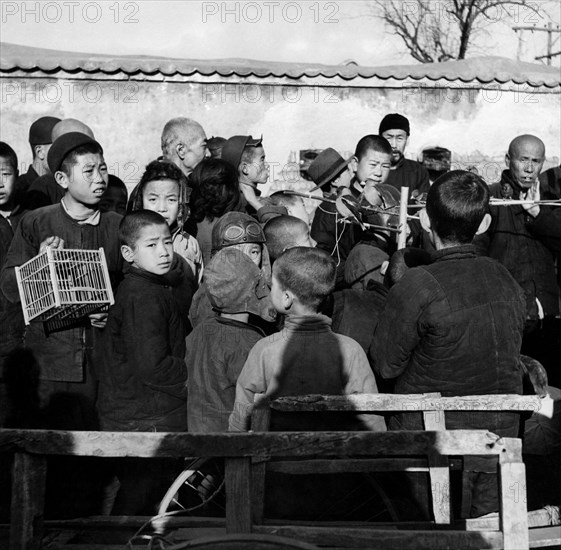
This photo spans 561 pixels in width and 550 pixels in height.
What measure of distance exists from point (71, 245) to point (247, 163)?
7.65 ft

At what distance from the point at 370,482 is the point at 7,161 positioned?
3.22 m

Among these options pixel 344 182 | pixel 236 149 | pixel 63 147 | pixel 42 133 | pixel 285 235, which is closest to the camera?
pixel 63 147

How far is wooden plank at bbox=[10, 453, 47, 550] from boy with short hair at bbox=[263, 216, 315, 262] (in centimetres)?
284

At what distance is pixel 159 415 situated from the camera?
179 inches

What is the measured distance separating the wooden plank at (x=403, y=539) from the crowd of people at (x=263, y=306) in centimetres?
94

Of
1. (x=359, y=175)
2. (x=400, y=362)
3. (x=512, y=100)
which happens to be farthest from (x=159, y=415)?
(x=512, y=100)

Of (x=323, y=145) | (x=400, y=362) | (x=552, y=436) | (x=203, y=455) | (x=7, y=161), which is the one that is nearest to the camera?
(x=203, y=455)

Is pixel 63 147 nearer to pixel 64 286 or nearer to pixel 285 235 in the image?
pixel 64 286

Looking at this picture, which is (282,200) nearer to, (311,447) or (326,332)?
(326,332)

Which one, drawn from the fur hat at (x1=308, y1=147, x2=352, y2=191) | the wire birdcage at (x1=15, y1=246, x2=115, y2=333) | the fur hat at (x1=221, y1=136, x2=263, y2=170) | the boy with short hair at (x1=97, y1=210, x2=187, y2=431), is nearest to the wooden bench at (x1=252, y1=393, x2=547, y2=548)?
the boy with short hair at (x1=97, y1=210, x2=187, y2=431)

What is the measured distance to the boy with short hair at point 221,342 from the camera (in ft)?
14.5

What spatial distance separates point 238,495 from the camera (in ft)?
9.57

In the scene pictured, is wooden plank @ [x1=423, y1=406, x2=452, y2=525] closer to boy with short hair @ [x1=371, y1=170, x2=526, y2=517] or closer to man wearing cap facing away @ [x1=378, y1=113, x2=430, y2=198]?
boy with short hair @ [x1=371, y1=170, x2=526, y2=517]

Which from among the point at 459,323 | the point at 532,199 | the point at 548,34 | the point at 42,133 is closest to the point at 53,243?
the point at 459,323
